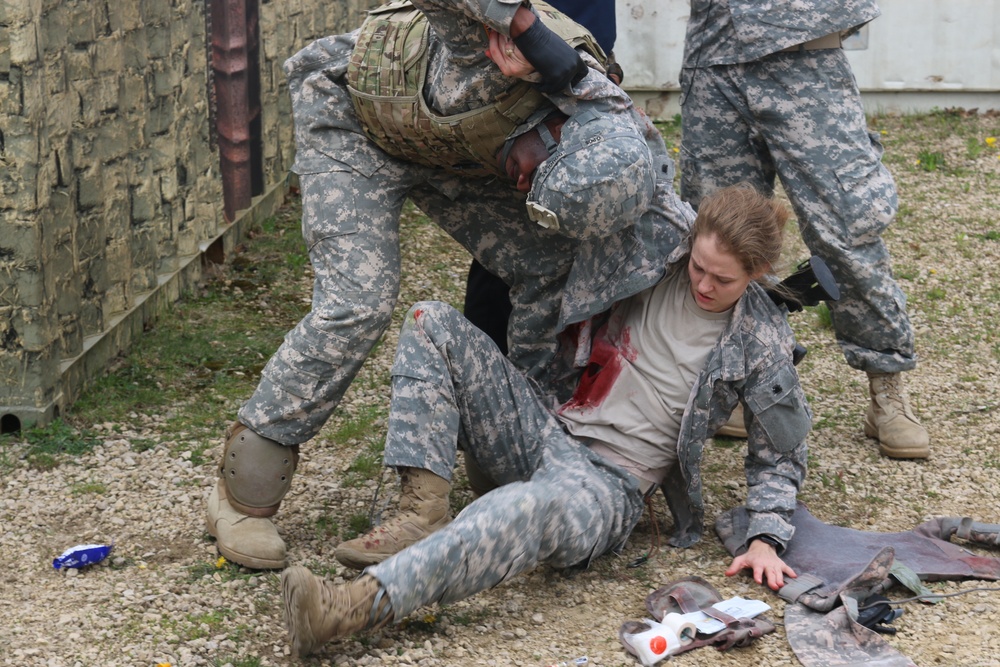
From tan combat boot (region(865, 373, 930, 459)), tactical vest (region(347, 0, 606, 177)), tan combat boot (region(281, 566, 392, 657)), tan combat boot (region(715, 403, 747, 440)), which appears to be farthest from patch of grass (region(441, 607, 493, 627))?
tan combat boot (region(865, 373, 930, 459))

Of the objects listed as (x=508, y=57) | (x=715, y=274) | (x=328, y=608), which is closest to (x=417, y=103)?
(x=508, y=57)

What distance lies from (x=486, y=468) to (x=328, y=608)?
80cm

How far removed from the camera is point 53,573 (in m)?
3.36

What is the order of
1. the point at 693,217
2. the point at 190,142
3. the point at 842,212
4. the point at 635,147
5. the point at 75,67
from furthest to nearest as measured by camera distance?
the point at 190,142 < the point at 75,67 < the point at 842,212 < the point at 693,217 < the point at 635,147

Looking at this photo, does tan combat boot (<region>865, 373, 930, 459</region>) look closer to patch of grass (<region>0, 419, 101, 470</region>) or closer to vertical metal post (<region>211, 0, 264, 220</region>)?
patch of grass (<region>0, 419, 101, 470</region>)

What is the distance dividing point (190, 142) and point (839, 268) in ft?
10.00

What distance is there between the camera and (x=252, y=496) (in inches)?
133

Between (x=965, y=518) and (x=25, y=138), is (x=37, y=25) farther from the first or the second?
(x=965, y=518)

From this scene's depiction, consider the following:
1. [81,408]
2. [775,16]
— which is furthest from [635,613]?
[81,408]

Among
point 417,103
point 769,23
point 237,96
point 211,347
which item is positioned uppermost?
point 769,23

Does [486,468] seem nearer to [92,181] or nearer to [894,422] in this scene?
[894,422]

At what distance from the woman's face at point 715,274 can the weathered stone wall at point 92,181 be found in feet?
7.18

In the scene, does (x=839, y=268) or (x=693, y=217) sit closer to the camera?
(x=693, y=217)

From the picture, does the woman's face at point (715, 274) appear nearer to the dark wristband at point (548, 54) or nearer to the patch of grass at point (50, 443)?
the dark wristband at point (548, 54)
